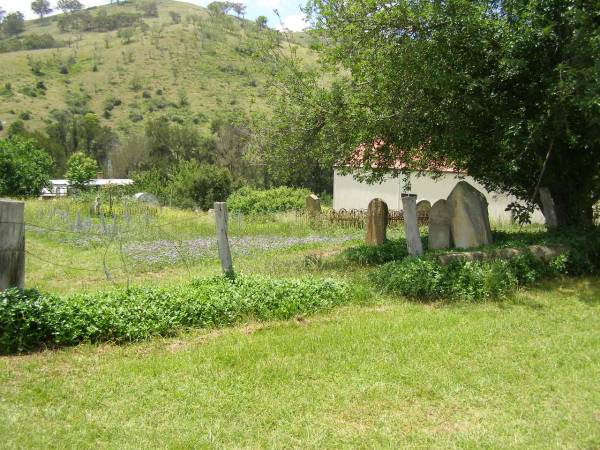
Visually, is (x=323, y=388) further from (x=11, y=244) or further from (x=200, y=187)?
(x=200, y=187)

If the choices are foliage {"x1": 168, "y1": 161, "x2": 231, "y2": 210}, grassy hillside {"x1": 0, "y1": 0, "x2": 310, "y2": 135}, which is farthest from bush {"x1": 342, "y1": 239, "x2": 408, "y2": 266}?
grassy hillside {"x1": 0, "y1": 0, "x2": 310, "y2": 135}

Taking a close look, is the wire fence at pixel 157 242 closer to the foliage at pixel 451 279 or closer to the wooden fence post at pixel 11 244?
the wooden fence post at pixel 11 244

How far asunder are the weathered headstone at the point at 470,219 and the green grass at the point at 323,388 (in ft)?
14.7

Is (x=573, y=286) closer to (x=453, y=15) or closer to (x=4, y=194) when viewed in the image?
(x=453, y=15)

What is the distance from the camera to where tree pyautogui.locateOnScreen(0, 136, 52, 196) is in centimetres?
3453

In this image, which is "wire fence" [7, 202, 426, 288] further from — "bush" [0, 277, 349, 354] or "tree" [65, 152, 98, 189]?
"tree" [65, 152, 98, 189]

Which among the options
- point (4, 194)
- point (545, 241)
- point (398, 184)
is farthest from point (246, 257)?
point (4, 194)

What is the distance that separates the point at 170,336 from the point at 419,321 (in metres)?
3.49

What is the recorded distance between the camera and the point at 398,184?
2797 cm

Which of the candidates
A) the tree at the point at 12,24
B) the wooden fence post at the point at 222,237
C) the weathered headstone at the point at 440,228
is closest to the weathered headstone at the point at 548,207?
the weathered headstone at the point at 440,228

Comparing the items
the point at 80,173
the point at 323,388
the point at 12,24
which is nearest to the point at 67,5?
the point at 12,24

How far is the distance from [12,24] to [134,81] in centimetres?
9481

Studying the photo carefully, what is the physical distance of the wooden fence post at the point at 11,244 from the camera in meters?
6.57

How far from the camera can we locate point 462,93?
10.8m
